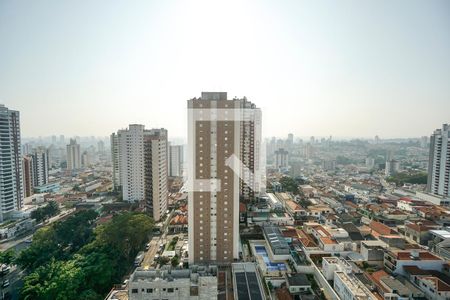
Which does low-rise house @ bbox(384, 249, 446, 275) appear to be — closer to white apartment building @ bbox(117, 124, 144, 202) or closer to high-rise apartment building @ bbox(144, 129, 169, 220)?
high-rise apartment building @ bbox(144, 129, 169, 220)

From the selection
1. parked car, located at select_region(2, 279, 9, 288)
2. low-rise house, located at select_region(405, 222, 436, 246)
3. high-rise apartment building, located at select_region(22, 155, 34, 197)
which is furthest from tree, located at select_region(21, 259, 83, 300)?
high-rise apartment building, located at select_region(22, 155, 34, 197)

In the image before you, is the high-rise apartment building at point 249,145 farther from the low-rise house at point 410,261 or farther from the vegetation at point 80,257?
the low-rise house at point 410,261

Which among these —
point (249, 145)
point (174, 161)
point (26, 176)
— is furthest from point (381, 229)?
point (26, 176)

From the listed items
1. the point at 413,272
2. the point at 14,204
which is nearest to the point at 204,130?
the point at 413,272

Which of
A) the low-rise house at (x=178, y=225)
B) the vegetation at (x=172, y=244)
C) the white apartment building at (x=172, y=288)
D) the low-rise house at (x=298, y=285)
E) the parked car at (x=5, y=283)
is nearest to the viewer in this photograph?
the white apartment building at (x=172, y=288)

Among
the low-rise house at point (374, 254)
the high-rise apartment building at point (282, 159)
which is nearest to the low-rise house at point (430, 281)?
the low-rise house at point (374, 254)

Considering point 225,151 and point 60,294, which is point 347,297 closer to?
point 225,151
